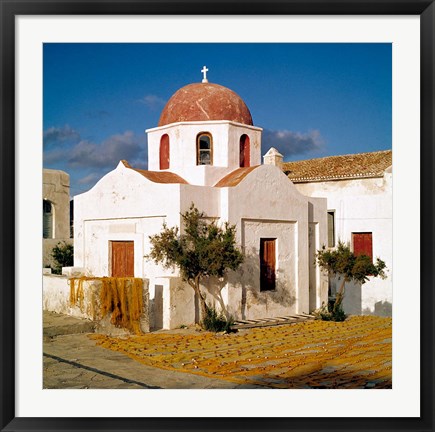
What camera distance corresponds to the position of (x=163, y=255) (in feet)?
44.9

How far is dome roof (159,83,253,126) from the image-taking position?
16.3 meters

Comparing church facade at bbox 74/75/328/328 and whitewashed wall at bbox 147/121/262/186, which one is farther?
whitewashed wall at bbox 147/121/262/186

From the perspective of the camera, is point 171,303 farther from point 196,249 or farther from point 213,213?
point 213,213

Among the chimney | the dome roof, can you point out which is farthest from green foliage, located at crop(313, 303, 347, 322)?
the chimney

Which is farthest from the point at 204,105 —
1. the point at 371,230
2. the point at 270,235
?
the point at 371,230

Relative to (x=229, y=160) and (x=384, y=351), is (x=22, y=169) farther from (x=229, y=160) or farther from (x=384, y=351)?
(x=229, y=160)

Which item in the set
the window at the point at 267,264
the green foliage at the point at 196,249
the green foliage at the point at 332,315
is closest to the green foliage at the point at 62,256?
the green foliage at the point at 196,249

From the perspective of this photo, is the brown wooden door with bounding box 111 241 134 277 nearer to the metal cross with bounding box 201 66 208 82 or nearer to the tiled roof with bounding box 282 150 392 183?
the metal cross with bounding box 201 66 208 82

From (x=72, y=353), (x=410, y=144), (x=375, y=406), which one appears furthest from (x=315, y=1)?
(x=72, y=353)

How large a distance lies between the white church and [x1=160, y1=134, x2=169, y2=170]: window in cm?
3

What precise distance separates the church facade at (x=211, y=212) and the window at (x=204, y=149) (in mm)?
31

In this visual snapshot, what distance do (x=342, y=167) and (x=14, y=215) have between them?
17093mm

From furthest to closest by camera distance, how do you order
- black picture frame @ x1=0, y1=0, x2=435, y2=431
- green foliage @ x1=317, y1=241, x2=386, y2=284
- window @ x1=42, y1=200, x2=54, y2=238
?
window @ x1=42, y1=200, x2=54, y2=238
green foliage @ x1=317, y1=241, x2=386, y2=284
black picture frame @ x1=0, y1=0, x2=435, y2=431

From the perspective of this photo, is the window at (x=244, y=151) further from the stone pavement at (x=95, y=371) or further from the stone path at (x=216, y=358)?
the stone pavement at (x=95, y=371)
